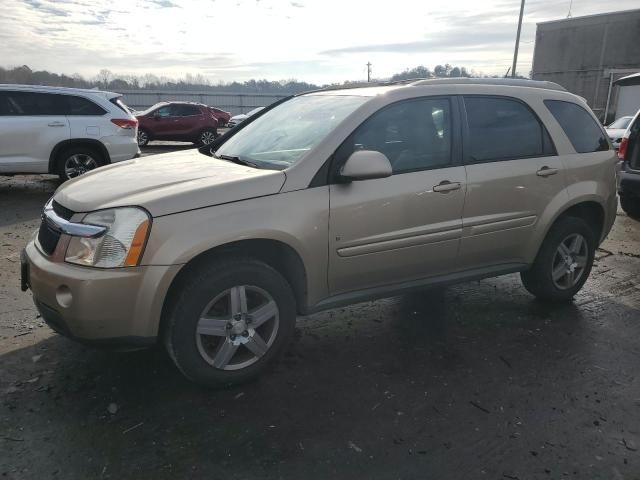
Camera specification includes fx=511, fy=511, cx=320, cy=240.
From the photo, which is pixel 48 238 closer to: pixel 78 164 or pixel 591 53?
pixel 78 164

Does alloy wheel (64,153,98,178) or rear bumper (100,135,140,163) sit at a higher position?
rear bumper (100,135,140,163)

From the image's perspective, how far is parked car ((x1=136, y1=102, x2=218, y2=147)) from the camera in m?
18.5

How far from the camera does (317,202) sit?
122 inches

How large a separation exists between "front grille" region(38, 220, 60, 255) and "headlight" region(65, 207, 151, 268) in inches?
7.8

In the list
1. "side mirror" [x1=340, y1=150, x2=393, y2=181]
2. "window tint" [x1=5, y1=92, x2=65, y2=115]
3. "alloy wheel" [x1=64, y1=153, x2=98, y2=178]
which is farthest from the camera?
"alloy wheel" [x1=64, y1=153, x2=98, y2=178]

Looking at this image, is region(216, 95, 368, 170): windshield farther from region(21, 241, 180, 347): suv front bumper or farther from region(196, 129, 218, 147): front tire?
region(196, 129, 218, 147): front tire

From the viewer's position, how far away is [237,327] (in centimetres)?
302

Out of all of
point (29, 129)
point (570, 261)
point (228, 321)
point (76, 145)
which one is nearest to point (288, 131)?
point (228, 321)

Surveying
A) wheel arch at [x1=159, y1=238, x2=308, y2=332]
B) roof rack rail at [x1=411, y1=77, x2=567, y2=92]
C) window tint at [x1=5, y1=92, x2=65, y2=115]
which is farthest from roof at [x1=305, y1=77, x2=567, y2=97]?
window tint at [x1=5, y1=92, x2=65, y2=115]

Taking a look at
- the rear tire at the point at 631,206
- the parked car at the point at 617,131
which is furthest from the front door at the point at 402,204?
the parked car at the point at 617,131

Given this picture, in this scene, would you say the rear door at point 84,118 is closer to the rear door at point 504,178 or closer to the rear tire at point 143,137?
the rear door at point 504,178

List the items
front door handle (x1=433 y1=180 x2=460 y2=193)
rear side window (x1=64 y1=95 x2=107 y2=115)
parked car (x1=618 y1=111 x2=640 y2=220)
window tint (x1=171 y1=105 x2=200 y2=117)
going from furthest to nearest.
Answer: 1. window tint (x1=171 y1=105 x2=200 y2=117)
2. rear side window (x1=64 y1=95 x2=107 y2=115)
3. parked car (x1=618 y1=111 x2=640 y2=220)
4. front door handle (x1=433 y1=180 x2=460 y2=193)

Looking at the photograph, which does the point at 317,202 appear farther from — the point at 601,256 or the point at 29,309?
the point at 601,256

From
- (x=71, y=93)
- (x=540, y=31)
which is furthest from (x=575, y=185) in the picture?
(x=540, y=31)
